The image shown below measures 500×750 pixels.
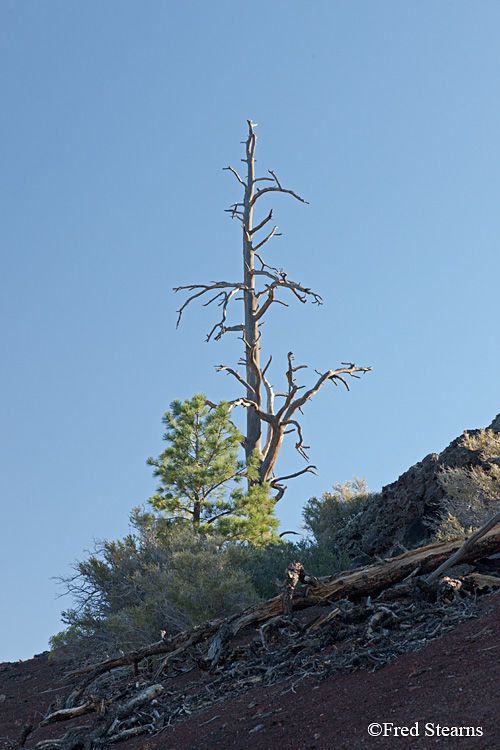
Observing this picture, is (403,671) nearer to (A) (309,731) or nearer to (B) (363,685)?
(B) (363,685)

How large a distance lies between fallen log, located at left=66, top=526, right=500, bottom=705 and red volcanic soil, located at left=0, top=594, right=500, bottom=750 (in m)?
1.31

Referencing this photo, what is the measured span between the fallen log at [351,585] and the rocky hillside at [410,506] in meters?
4.39

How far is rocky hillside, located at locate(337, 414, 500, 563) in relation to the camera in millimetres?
12266

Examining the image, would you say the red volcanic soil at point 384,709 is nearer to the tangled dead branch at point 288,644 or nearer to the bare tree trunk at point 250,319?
the tangled dead branch at point 288,644

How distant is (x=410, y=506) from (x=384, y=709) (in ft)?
29.0

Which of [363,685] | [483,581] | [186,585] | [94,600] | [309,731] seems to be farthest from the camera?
[94,600]

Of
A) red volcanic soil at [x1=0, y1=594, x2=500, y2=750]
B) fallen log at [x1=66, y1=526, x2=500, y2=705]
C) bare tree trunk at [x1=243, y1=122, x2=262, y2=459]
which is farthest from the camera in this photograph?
bare tree trunk at [x1=243, y1=122, x2=262, y2=459]

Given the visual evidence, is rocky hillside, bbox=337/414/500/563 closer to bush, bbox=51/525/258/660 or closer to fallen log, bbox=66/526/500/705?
bush, bbox=51/525/258/660

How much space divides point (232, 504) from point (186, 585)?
17.1 feet

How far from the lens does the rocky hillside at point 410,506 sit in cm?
1227

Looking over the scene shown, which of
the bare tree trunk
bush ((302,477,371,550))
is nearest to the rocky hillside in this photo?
bush ((302,477,371,550))

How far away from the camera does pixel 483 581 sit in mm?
6680

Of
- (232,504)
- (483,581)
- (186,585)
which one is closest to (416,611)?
(483,581)

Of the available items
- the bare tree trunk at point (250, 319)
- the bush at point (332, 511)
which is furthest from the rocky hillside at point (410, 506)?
the bare tree trunk at point (250, 319)
